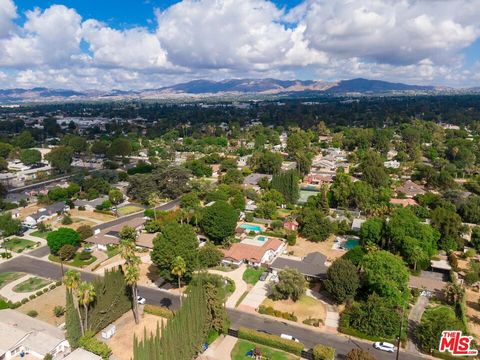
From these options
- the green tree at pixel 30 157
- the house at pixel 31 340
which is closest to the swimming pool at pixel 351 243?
the house at pixel 31 340

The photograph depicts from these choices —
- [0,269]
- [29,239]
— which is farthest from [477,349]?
[29,239]

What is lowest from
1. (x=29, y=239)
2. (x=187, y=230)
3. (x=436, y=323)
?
(x=29, y=239)

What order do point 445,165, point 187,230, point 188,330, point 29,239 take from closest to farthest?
point 188,330, point 187,230, point 29,239, point 445,165

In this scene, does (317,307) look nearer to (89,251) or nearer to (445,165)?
(89,251)

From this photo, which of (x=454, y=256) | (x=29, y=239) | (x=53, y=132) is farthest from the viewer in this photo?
(x=53, y=132)

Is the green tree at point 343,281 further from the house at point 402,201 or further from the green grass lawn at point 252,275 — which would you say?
the house at point 402,201

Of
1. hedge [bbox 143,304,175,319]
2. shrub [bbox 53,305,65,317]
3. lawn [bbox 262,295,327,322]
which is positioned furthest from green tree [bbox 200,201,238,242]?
shrub [bbox 53,305,65,317]

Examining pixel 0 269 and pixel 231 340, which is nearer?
pixel 231 340
